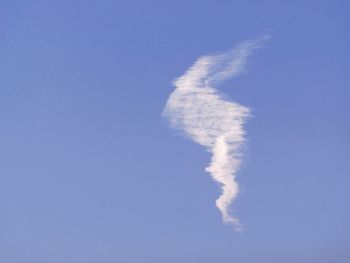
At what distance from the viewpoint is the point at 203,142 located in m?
6.00

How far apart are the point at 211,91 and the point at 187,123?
52cm

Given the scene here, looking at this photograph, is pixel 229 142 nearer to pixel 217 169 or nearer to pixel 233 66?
pixel 217 169

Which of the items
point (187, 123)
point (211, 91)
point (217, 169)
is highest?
point (211, 91)

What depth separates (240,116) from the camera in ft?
19.7

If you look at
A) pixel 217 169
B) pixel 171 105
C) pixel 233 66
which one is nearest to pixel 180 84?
pixel 171 105

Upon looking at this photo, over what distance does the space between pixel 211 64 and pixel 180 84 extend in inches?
18.5

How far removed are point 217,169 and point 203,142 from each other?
383 mm

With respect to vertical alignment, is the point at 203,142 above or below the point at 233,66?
below

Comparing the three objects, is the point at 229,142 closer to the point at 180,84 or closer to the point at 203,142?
the point at 203,142

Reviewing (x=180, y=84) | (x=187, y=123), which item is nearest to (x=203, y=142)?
(x=187, y=123)

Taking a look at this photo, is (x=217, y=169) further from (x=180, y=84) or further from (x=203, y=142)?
(x=180, y=84)

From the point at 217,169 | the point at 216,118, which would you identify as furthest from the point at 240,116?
the point at 217,169

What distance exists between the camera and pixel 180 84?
6.08 metres

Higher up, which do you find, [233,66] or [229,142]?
[233,66]
